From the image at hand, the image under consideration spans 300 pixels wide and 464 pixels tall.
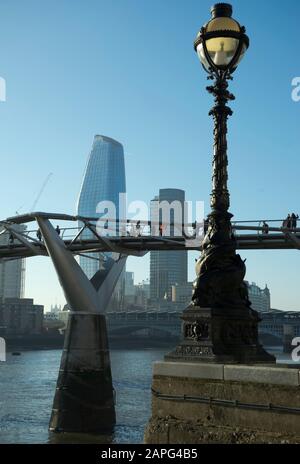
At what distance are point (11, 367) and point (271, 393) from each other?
85628 mm

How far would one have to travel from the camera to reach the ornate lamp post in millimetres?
10039

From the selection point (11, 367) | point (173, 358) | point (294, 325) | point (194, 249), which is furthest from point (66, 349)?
point (294, 325)

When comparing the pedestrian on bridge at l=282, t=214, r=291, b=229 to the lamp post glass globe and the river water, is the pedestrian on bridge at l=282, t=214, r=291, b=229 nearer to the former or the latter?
the river water

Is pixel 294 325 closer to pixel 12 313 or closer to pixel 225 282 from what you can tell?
pixel 12 313

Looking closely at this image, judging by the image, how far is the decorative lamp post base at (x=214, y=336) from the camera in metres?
9.88

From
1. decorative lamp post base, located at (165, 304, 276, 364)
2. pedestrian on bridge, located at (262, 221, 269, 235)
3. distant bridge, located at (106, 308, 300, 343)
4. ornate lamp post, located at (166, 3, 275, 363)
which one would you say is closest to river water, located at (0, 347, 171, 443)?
pedestrian on bridge, located at (262, 221, 269, 235)

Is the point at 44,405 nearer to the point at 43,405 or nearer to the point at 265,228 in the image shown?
the point at 43,405

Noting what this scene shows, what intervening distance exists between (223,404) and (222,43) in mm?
6406

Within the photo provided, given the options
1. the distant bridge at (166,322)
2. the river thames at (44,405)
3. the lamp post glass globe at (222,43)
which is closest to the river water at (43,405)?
the river thames at (44,405)

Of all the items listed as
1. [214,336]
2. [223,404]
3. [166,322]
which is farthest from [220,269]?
[166,322]

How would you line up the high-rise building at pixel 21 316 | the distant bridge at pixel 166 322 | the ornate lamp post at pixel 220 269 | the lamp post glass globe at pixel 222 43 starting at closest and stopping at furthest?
1. the ornate lamp post at pixel 220 269
2. the lamp post glass globe at pixel 222 43
3. the distant bridge at pixel 166 322
4. the high-rise building at pixel 21 316

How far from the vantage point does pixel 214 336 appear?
394 inches

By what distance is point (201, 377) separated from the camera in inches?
370

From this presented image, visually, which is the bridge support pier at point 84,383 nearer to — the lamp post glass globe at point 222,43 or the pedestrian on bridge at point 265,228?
the pedestrian on bridge at point 265,228
